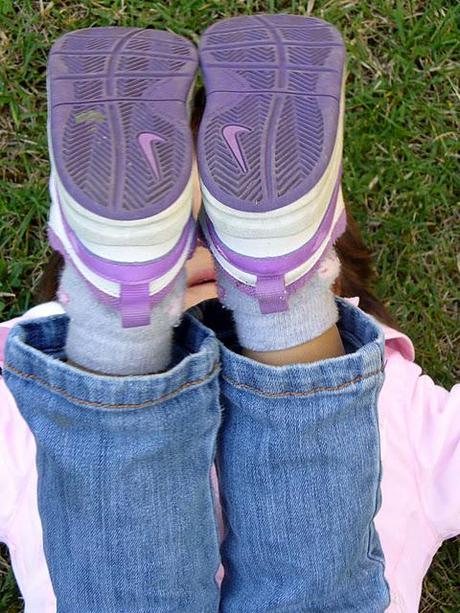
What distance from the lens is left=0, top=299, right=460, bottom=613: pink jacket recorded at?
106 centimetres

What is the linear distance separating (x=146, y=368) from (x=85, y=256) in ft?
0.44

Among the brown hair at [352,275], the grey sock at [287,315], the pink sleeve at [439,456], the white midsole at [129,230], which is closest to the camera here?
the white midsole at [129,230]

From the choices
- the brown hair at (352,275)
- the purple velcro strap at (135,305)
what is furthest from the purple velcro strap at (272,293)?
the brown hair at (352,275)

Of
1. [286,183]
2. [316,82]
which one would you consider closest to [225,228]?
[286,183]

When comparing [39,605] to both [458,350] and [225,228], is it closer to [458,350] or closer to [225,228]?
[225,228]

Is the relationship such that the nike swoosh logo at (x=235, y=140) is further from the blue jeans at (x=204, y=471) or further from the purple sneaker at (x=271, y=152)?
the blue jeans at (x=204, y=471)

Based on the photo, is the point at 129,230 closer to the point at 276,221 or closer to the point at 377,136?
the point at 276,221

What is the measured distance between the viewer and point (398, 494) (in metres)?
1.07

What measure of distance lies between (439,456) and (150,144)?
0.57 metres

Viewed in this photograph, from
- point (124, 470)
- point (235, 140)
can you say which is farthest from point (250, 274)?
point (124, 470)

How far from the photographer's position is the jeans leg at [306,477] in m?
0.81

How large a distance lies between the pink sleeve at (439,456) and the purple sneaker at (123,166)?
451 mm

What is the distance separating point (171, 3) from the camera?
128 cm

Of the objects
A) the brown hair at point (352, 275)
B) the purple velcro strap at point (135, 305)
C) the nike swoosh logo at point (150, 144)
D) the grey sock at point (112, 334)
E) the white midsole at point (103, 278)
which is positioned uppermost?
the nike swoosh logo at point (150, 144)
